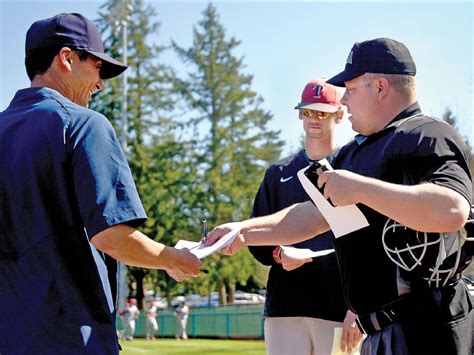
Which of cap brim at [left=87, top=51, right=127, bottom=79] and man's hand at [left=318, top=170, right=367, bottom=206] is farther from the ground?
cap brim at [left=87, top=51, right=127, bottom=79]

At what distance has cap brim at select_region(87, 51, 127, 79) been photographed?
3.83 m

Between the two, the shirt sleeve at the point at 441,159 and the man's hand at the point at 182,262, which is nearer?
the shirt sleeve at the point at 441,159

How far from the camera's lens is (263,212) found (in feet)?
21.3

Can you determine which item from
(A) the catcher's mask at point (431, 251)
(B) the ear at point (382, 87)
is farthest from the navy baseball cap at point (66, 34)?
(A) the catcher's mask at point (431, 251)

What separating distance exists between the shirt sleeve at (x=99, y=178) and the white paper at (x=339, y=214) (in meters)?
0.84

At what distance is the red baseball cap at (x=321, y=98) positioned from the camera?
21.2 feet

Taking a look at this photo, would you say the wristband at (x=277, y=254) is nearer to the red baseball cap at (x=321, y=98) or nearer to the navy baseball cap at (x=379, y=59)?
the red baseball cap at (x=321, y=98)

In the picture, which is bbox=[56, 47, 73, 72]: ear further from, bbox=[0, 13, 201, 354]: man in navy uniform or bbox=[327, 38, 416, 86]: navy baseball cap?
bbox=[327, 38, 416, 86]: navy baseball cap

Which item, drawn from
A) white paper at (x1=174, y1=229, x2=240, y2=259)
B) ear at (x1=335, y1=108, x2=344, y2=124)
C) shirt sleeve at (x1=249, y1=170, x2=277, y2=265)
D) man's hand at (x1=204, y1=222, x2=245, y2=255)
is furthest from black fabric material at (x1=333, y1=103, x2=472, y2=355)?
ear at (x1=335, y1=108, x2=344, y2=124)

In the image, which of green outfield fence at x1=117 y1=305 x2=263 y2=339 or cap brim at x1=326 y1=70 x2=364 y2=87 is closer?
cap brim at x1=326 y1=70 x2=364 y2=87

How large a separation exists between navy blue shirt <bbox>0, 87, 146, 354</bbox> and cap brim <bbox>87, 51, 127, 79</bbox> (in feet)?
1.29

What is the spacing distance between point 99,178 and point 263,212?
10.5ft

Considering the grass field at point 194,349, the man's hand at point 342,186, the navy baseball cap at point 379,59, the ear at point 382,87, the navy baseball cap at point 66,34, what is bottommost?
the grass field at point 194,349

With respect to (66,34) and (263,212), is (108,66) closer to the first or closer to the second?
(66,34)
